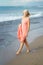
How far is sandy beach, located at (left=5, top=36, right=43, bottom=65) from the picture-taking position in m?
1.53

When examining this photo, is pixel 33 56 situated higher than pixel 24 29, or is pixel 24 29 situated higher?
pixel 24 29

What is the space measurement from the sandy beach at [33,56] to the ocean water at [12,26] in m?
0.05

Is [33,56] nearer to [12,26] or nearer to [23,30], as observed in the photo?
[23,30]

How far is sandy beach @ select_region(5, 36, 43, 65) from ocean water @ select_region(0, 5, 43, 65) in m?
0.05

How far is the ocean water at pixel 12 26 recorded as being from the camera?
5.35ft

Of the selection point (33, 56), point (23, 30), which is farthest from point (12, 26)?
point (33, 56)

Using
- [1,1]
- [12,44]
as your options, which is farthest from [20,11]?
[12,44]

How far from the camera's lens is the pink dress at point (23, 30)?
1.58m

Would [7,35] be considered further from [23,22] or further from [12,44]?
[23,22]

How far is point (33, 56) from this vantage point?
5.22 ft

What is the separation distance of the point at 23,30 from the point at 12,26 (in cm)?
15

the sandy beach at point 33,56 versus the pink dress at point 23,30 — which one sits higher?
the pink dress at point 23,30

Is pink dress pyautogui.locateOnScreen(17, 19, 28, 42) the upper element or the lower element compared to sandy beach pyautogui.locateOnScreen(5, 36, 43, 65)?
upper

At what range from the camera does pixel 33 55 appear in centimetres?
160
